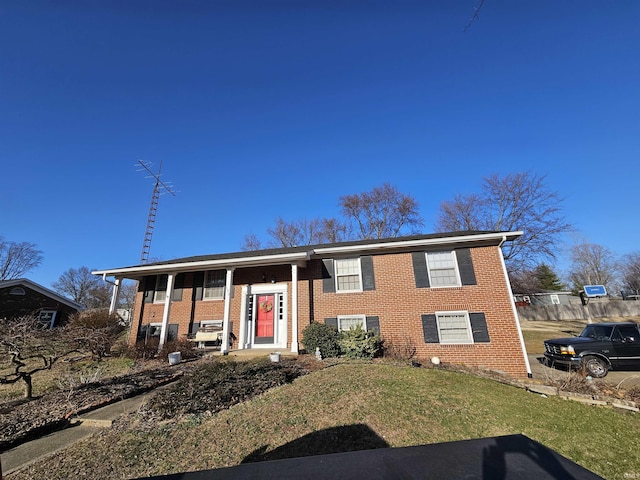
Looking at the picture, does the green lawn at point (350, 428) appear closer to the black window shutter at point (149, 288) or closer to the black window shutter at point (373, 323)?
the black window shutter at point (373, 323)

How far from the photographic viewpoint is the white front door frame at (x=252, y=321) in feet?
39.9

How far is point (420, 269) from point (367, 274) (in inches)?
83.9

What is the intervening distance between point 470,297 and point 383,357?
404 cm

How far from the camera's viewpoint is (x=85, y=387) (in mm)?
7281

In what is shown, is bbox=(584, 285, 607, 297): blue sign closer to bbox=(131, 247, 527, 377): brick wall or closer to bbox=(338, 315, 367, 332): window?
bbox=(131, 247, 527, 377): brick wall

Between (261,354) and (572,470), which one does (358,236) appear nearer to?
(261,354)

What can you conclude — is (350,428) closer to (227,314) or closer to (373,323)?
(373,323)

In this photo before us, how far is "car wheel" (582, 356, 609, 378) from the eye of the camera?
388 inches

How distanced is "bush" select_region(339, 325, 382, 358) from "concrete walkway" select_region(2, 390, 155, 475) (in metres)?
6.15

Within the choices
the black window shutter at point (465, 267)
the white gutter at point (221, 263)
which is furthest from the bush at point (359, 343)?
the black window shutter at point (465, 267)

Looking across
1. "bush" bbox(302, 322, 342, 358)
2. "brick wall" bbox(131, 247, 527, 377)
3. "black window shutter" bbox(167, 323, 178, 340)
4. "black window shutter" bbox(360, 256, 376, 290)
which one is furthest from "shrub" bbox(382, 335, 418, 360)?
"black window shutter" bbox(167, 323, 178, 340)

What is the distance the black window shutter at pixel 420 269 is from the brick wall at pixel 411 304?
0.18 metres

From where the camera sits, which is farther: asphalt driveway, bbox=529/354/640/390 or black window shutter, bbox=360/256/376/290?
black window shutter, bbox=360/256/376/290

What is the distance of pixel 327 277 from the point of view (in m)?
12.2
